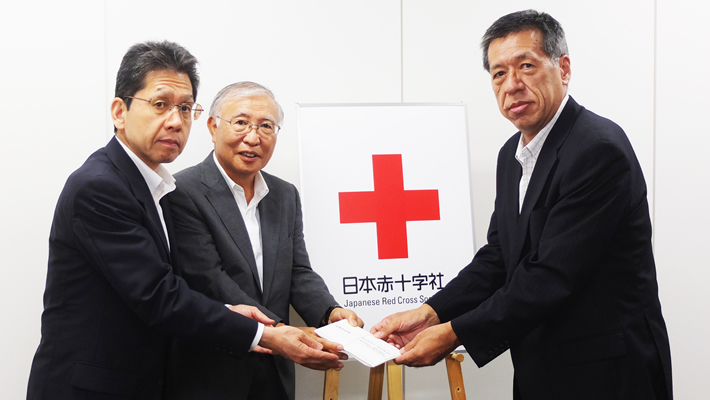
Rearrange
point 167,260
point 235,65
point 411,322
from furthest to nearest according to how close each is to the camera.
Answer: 1. point 235,65
2. point 411,322
3. point 167,260

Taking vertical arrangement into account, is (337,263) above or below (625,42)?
below

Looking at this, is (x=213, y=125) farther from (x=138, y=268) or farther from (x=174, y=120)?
(x=138, y=268)

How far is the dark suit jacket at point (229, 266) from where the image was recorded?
175 cm

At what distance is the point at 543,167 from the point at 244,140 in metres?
0.96

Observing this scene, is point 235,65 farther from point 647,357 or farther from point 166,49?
point 647,357

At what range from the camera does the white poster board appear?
Result: 2.18m

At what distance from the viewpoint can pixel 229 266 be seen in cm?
184

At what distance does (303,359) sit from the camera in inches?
65.6

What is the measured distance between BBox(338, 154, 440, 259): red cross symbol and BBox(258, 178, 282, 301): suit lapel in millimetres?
294

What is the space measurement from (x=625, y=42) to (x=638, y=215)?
154cm

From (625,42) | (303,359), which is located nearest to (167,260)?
(303,359)

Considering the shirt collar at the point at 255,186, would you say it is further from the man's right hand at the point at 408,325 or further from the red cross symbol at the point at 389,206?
the man's right hand at the point at 408,325

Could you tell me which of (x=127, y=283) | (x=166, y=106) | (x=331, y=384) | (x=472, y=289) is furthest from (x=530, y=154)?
(x=127, y=283)

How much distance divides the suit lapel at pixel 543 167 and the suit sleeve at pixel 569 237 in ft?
0.14
